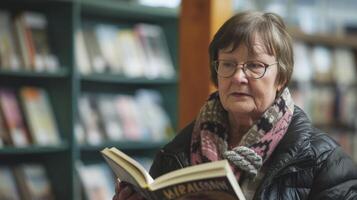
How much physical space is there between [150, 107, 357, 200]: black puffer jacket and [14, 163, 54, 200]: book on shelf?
2.34 m

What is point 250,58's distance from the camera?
1.82 m

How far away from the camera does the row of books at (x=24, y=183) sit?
3.78 m

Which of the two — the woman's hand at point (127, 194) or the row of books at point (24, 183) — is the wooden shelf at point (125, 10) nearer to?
the row of books at point (24, 183)

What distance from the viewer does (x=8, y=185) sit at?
3.78m

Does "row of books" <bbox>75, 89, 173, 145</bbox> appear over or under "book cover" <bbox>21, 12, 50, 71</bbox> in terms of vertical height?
under

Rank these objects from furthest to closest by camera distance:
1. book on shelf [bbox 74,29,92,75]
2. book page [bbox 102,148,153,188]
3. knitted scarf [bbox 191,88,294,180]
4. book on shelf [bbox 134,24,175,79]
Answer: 1. book on shelf [bbox 134,24,175,79]
2. book on shelf [bbox 74,29,92,75]
3. knitted scarf [bbox 191,88,294,180]
4. book page [bbox 102,148,153,188]

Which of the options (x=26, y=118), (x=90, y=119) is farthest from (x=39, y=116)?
(x=90, y=119)

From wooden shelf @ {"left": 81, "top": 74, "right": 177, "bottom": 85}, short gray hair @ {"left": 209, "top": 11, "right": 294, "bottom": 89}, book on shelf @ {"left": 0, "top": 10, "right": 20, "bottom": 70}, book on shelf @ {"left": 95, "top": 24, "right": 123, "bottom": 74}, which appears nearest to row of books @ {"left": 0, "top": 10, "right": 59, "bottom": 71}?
book on shelf @ {"left": 0, "top": 10, "right": 20, "bottom": 70}

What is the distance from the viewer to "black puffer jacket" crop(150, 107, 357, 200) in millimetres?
1730

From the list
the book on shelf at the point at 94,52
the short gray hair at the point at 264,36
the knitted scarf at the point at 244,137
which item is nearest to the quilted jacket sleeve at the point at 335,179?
the knitted scarf at the point at 244,137

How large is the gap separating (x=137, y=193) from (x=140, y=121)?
8.33 ft

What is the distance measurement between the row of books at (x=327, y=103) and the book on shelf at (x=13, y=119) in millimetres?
2600

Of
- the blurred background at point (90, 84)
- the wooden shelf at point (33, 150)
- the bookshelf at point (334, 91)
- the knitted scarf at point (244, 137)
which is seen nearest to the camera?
the knitted scarf at point (244, 137)

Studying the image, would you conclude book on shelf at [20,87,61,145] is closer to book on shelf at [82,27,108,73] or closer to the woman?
book on shelf at [82,27,108,73]
